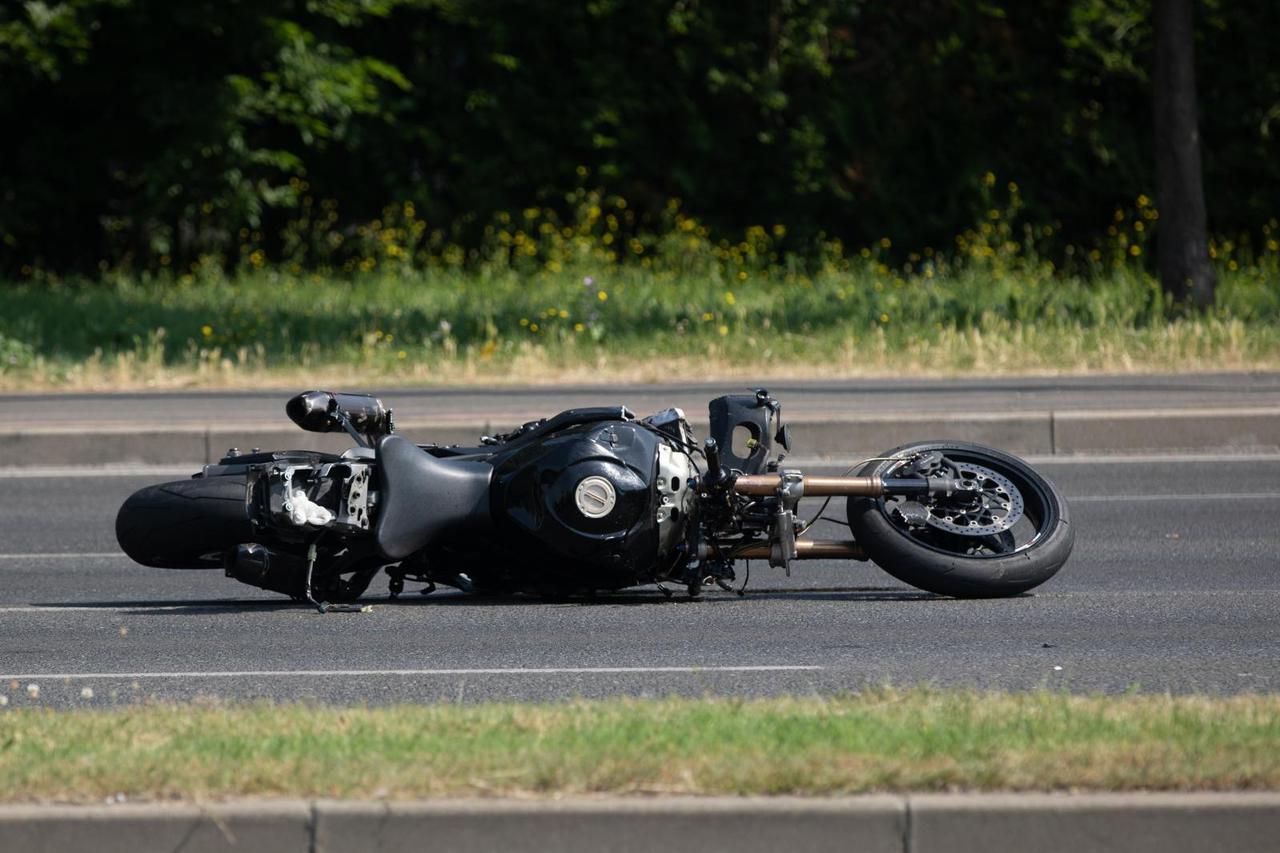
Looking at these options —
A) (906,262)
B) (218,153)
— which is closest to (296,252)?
(218,153)

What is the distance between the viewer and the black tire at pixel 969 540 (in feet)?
23.6

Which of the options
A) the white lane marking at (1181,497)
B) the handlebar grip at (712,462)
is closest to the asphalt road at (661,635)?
the handlebar grip at (712,462)

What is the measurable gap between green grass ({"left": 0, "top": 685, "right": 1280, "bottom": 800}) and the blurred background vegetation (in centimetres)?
1446

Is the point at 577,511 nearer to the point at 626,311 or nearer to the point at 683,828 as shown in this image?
the point at 683,828

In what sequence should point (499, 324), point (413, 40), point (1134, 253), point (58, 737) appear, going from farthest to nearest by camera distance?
point (413, 40), point (1134, 253), point (499, 324), point (58, 737)

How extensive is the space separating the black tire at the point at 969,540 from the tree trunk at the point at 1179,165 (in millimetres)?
→ 10749

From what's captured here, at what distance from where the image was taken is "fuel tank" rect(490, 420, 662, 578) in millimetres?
6824

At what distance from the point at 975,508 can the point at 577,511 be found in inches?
58.6

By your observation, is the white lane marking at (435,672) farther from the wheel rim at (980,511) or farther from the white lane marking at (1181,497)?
the white lane marking at (1181,497)

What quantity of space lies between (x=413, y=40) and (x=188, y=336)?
6.86 m

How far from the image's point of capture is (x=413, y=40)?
2397 centimetres

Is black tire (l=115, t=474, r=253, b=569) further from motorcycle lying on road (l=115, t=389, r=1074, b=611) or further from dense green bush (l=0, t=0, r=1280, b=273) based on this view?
dense green bush (l=0, t=0, r=1280, b=273)

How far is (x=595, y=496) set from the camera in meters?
6.82

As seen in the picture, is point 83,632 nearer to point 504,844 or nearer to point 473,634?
point 473,634
